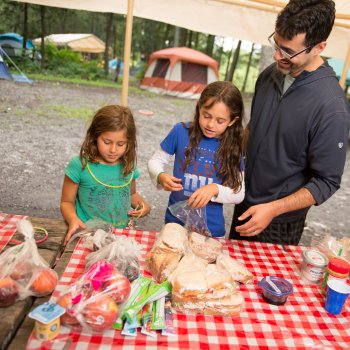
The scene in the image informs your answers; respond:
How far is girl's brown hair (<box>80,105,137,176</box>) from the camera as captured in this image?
2000 mm

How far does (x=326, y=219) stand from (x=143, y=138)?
4634mm

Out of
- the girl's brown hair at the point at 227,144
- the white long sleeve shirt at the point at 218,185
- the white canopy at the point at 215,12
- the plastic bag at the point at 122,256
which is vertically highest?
the white canopy at the point at 215,12

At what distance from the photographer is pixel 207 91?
2.04 m

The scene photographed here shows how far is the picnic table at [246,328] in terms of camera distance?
4.03ft

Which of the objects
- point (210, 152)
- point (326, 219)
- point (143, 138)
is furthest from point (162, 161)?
point (143, 138)

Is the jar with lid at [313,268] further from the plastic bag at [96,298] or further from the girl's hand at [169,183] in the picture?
the plastic bag at [96,298]

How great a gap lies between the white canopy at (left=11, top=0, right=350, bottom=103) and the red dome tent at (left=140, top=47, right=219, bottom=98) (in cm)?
1201

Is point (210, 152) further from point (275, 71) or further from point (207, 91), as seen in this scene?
point (275, 71)

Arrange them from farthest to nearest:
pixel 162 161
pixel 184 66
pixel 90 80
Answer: pixel 90 80 < pixel 184 66 < pixel 162 161

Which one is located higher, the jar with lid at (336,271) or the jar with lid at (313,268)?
the jar with lid at (336,271)

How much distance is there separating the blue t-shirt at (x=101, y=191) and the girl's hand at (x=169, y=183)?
297 mm

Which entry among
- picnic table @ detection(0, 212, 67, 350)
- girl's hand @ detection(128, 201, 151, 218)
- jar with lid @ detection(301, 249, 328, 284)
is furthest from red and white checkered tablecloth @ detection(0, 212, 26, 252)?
jar with lid @ detection(301, 249, 328, 284)

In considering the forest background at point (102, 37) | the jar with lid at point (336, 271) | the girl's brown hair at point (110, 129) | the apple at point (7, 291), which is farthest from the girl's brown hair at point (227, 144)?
the forest background at point (102, 37)

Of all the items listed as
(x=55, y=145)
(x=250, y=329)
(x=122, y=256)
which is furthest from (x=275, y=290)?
(x=55, y=145)
